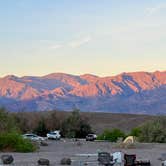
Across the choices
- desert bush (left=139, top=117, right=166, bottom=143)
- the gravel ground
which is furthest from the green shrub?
desert bush (left=139, top=117, right=166, bottom=143)

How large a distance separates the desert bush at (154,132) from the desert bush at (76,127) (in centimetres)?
1559

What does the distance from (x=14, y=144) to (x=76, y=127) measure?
1414 inches

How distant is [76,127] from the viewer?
79.7 meters

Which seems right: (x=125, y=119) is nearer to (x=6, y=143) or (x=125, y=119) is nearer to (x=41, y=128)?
(x=41, y=128)

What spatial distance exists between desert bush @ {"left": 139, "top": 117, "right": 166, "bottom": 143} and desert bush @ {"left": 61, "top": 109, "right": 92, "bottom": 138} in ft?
51.1

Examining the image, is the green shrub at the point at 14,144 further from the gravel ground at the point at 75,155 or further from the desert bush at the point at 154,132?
the desert bush at the point at 154,132

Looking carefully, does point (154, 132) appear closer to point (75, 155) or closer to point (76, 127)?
point (76, 127)

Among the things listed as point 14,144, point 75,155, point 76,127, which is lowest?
point 75,155

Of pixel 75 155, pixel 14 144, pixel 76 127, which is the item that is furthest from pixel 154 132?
pixel 75 155

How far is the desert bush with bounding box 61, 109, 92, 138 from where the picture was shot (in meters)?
79.0

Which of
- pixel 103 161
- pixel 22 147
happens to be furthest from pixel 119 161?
pixel 22 147

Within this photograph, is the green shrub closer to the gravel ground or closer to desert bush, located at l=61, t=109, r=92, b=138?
the gravel ground

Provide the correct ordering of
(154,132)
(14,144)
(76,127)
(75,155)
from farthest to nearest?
1. (76,127)
2. (154,132)
3. (14,144)
4. (75,155)

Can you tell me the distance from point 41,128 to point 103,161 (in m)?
55.2
